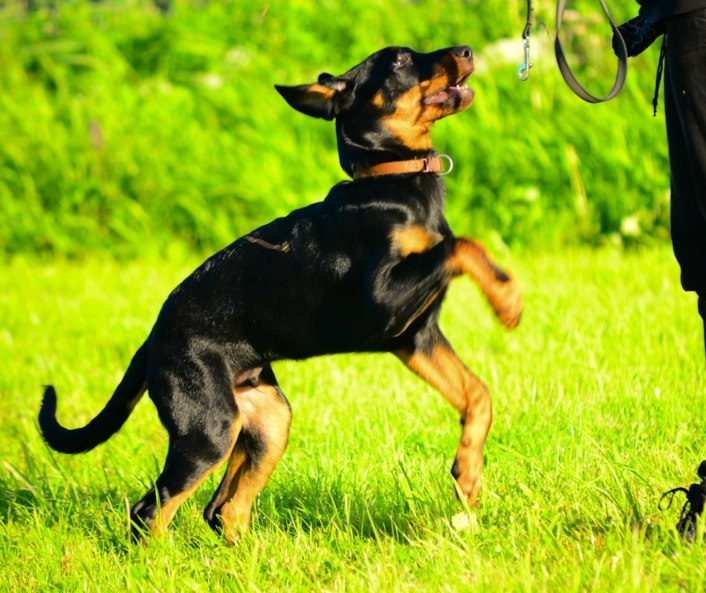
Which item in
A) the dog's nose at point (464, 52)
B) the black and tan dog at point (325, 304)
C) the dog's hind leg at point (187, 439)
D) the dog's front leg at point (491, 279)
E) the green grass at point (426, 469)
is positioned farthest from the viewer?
the dog's nose at point (464, 52)

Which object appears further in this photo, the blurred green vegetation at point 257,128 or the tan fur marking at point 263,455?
the blurred green vegetation at point 257,128

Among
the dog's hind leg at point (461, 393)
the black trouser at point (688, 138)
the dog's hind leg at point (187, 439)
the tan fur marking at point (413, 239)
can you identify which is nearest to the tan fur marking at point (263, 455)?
the dog's hind leg at point (187, 439)

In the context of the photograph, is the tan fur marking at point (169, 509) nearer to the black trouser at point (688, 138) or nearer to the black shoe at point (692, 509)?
the black shoe at point (692, 509)

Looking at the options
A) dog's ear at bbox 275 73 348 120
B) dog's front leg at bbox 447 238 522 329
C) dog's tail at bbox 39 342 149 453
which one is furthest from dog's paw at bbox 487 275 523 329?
A: dog's tail at bbox 39 342 149 453

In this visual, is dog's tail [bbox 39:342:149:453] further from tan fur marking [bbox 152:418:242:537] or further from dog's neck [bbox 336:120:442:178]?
dog's neck [bbox 336:120:442:178]

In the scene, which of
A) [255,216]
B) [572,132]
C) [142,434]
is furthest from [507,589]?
[255,216]

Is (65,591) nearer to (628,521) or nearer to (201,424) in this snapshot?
(201,424)

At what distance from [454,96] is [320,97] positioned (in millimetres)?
459

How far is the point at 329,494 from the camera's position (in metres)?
3.62

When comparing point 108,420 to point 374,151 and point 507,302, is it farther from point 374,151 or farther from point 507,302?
point 507,302

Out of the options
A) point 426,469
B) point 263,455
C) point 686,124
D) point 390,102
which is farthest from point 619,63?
point 263,455

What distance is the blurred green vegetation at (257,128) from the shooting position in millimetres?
7734

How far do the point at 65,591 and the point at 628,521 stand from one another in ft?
5.43

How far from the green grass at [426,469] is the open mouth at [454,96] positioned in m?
1.18
